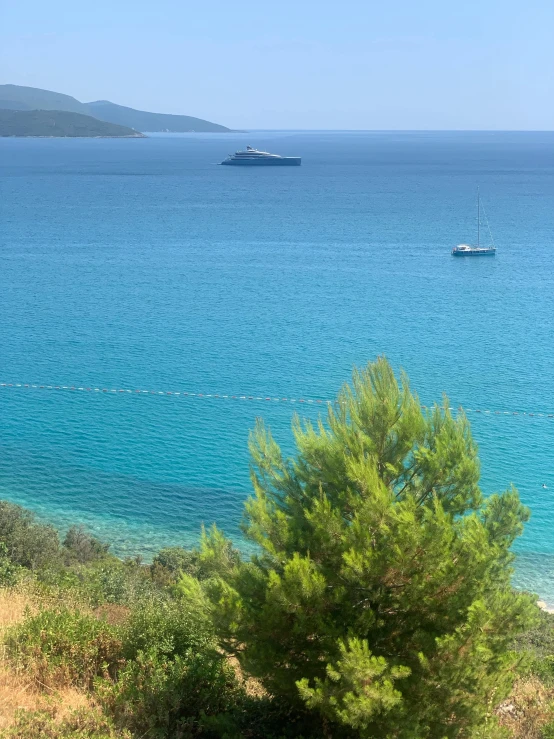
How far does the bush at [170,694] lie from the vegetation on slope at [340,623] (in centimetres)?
1

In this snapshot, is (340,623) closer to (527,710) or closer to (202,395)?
(527,710)

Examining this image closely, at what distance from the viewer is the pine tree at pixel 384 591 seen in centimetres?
536

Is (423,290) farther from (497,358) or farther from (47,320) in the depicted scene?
(47,320)

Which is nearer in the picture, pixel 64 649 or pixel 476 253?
pixel 64 649

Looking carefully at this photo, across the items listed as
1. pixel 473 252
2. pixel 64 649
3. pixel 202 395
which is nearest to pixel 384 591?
pixel 64 649

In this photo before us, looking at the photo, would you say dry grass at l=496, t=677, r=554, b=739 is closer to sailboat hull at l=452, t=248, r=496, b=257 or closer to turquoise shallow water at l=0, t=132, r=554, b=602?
turquoise shallow water at l=0, t=132, r=554, b=602

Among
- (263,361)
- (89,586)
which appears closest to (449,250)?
(263,361)

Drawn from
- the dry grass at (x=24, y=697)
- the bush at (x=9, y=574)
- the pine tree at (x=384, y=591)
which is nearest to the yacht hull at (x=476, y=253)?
the bush at (x=9, y=574)

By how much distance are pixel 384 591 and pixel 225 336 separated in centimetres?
2722

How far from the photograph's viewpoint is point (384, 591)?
18.3 feet

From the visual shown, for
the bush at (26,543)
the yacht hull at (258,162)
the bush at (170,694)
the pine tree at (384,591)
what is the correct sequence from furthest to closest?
the yacht hull at (258,162)
the bush at (26,543)
the bush at (170,694)
the pine tree at (384,591)

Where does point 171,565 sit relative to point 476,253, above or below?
below

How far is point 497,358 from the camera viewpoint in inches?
1182

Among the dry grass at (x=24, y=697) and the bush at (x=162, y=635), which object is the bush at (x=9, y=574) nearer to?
the dry grass at (x=24, y=697)
